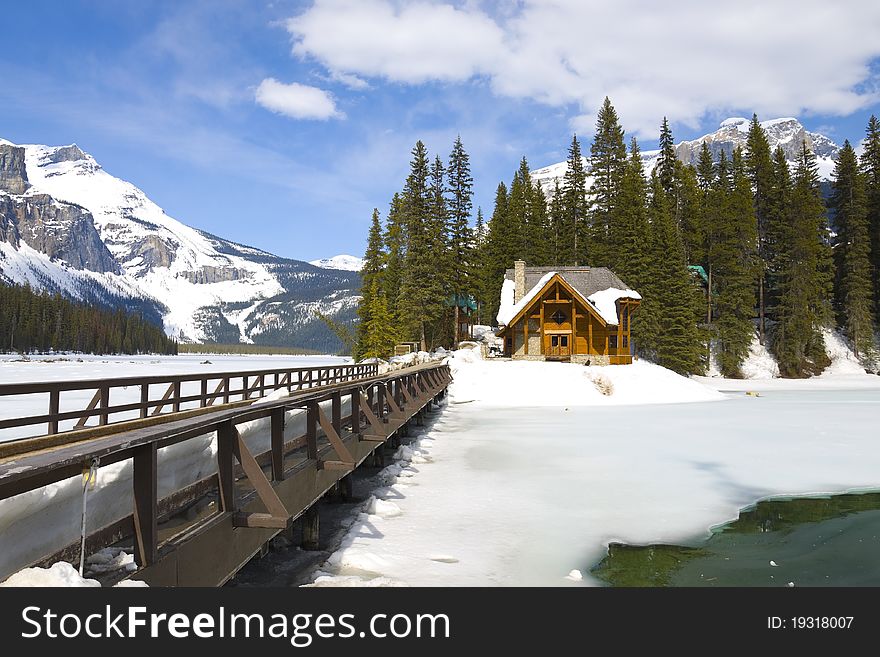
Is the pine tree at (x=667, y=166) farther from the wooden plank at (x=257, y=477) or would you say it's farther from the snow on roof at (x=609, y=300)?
the wooden plank at (x=257, y=477)

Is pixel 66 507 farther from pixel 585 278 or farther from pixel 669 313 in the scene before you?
pixel 669 313

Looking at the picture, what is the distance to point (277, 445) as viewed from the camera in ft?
20.8

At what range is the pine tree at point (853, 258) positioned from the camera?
5366cm

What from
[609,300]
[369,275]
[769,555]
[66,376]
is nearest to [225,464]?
[769,555]

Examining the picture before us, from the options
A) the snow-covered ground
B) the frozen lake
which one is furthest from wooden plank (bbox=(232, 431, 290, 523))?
the frozen lake

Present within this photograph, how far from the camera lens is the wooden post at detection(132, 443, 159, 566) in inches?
147

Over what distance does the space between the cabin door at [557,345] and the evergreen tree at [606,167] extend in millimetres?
18800

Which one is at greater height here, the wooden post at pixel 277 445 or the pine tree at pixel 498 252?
the pine tree at pixel 498 252

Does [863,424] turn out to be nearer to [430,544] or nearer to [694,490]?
[694,490]

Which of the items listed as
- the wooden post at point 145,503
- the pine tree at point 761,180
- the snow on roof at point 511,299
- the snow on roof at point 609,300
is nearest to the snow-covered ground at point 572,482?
the wooden post at point 145,503

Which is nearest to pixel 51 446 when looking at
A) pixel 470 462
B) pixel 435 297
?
pixel 470 462

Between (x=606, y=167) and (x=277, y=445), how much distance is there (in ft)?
213

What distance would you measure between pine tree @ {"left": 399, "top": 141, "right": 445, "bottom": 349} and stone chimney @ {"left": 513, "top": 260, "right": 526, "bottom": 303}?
22.3ft

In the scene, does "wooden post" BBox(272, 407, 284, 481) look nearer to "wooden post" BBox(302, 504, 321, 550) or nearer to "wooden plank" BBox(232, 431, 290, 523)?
"wooden plank" BBox(232, 431, 290, 523)
